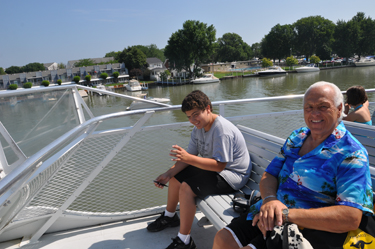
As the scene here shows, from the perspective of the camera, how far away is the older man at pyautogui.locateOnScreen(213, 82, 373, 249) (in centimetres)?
134

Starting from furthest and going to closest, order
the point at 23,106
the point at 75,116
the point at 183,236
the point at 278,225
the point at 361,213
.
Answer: the point at 75,116 < the point at 23,106 < the point at 183,236 < the point at 278,225 < the point at 361,213

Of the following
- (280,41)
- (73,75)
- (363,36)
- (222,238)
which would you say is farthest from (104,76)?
(222,238)

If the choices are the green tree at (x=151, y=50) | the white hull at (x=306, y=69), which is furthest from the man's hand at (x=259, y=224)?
the green tree at (x=151, y=50)

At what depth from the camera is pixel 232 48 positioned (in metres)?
101

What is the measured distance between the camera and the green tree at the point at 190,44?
211 ft

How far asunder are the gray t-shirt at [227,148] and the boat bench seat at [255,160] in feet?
0.31

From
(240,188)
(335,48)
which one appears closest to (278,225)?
(240,188)

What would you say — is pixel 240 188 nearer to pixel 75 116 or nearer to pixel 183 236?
pixel 183 236

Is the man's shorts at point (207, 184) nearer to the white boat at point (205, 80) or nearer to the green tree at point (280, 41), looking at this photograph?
the white boat at point (205, 80)

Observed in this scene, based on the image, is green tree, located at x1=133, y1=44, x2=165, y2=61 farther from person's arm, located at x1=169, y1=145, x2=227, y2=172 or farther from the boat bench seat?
person's arm, located at x1=169, y1=145, x2=227, y2=172

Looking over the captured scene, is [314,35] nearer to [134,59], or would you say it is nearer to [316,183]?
[134,59]

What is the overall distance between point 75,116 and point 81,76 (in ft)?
273

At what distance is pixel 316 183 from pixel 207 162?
34.6 inches

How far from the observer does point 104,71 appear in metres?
80.5
